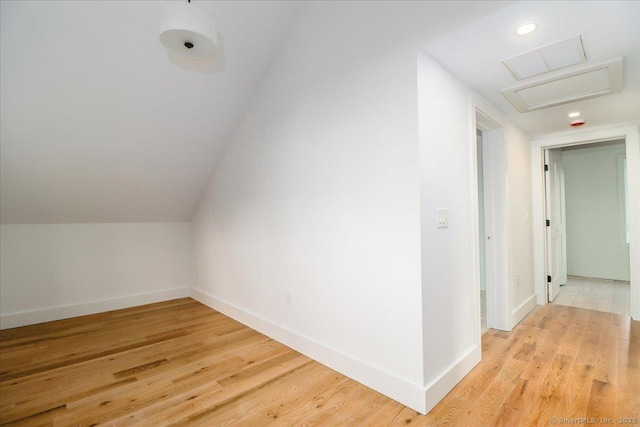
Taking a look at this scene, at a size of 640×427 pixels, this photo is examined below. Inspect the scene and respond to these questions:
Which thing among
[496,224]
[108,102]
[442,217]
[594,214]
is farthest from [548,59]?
[594,214]

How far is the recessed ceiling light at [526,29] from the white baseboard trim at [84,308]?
16.1 ft

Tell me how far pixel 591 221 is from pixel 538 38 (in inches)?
198

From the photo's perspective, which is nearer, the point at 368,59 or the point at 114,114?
the point at 368,59

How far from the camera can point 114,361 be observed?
261 cm

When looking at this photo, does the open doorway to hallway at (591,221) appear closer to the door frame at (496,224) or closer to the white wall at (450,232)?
the door frame at (496,224)

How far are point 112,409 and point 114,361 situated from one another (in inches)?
31.9

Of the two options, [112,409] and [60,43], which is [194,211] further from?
[112,409]

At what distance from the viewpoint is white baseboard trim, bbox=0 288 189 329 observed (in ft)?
11.5

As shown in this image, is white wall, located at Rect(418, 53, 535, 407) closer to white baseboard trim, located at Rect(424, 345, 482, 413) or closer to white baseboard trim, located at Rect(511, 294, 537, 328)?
white baseboard trim, located at Rect(424, 345, 482, 413)

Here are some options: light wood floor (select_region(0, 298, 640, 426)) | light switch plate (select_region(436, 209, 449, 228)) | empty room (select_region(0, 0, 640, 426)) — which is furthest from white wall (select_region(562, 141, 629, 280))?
light switch plate (select_region(436, 209, 449, 228))

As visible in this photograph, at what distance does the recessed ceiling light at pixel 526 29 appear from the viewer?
1.65 meters

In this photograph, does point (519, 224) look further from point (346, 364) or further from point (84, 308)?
point (84, 308)

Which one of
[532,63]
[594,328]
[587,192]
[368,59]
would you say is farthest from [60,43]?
[587,192]

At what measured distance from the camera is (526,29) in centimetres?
168
